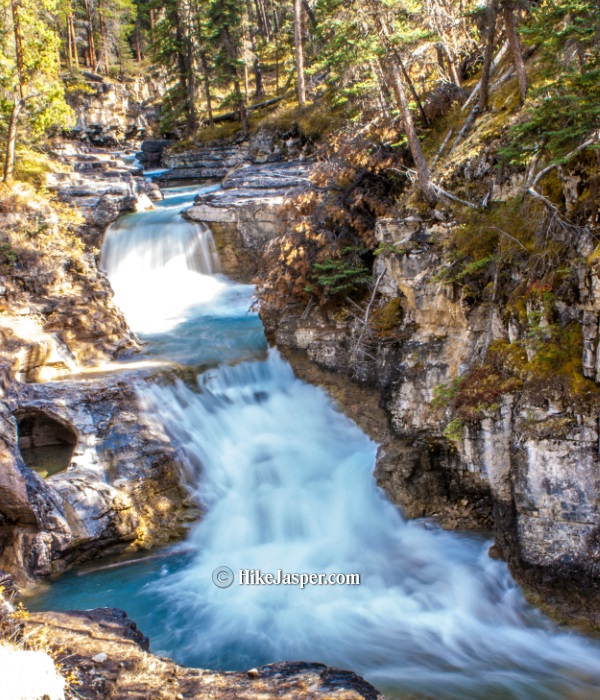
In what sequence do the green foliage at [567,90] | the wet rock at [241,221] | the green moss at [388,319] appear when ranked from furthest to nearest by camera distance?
the wet rock at [241,221] < the green moss at [388,319] < the green foliage at [567,90]

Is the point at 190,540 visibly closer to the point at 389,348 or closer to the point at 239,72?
the point at 389,348

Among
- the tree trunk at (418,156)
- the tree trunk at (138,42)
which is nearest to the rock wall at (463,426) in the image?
the tree trunk at (418,156)

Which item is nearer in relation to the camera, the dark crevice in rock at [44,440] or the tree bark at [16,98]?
the dark crevice in rock at [44,440]

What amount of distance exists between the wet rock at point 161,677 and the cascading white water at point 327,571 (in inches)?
73.7

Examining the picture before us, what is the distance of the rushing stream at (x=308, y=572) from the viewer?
711 cm

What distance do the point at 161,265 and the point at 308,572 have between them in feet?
42.7

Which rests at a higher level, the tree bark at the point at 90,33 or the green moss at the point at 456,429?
the tree bark at the point at 90,33

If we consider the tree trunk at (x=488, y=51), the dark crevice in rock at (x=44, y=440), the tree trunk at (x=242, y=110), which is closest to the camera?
the tree trunk at (x=488, y=51)

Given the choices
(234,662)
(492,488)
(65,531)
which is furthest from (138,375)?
(492,488)

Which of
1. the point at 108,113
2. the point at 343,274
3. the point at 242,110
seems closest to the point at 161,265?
the point at 343,274

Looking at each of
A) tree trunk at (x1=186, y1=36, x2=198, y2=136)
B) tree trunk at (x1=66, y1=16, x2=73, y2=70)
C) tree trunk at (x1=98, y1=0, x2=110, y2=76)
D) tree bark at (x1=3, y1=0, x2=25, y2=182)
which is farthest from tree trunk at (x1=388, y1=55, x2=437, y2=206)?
tree trunk at (x1=98, y1=0, x2=110, y2=76)

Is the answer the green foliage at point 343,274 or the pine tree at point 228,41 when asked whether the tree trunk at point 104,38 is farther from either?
the green foliage at point 343,274

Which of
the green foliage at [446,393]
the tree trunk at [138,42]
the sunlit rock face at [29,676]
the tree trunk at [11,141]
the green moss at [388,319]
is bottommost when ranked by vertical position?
the sunlit rock face at [29,676]

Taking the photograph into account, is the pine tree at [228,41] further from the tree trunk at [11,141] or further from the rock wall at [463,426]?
the rock wall at [463,426]
